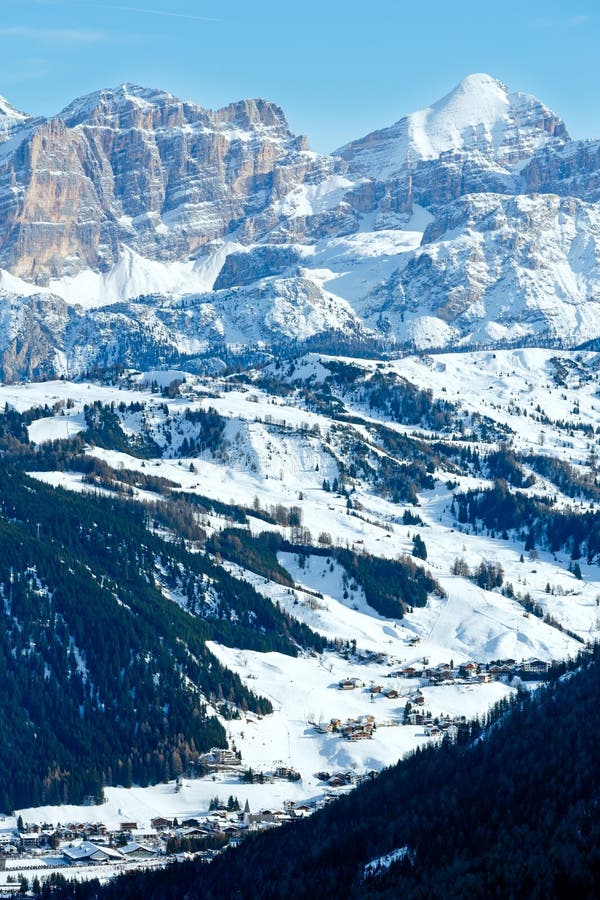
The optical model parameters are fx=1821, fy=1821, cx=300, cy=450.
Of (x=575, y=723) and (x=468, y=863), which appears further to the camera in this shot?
(x=575, y=723)

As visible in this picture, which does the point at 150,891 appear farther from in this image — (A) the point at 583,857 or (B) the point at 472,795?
(A) the point at 583,857

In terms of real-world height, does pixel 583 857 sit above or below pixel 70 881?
above

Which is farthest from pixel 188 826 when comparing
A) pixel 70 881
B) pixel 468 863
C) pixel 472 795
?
pixel 468 863

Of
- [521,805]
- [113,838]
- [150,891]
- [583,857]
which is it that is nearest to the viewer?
[583,857]

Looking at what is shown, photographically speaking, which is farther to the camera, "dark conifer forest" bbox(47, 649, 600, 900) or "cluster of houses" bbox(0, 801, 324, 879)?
"cluster of houses" bbox(0, 801, 324, 879)

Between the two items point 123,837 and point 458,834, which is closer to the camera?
point 458,834

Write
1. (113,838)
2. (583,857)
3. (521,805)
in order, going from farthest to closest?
(113,838), (521,805), (583,857)

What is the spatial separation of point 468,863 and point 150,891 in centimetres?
3495

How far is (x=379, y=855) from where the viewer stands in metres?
146

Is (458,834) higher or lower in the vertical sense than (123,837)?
higher

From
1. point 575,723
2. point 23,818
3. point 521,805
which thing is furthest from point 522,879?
point 23,818

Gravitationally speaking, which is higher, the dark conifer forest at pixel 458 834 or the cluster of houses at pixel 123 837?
the dark conifer forest at pixel 458 834

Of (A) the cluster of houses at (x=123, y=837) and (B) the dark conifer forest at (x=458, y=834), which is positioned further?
(A) the cluster of houses at (x=123, y=837)

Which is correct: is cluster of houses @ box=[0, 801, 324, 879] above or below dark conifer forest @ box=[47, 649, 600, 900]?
below
